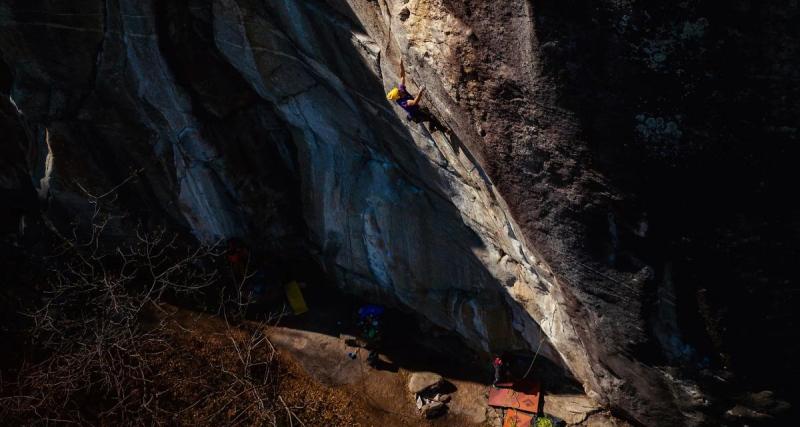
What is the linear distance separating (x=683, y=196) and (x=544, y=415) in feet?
18.5

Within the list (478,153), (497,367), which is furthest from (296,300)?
(478,153)

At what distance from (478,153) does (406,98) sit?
988 mm

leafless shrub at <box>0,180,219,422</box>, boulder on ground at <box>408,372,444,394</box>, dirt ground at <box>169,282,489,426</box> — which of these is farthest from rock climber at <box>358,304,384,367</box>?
leafless shrub at <box>0,180,219,422</box>

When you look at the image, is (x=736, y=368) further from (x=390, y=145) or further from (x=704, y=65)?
(x=390, y=145)

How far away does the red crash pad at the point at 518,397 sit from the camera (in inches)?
382

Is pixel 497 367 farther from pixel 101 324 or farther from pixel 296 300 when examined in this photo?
pixel 101 324

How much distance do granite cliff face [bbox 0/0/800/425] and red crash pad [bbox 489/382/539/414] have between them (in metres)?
0.75

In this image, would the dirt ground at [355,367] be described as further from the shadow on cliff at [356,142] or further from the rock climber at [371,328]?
the rock climber at [371,328]

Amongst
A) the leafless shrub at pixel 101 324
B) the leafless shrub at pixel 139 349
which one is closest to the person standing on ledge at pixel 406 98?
the leafless shrub at pixel 139 349

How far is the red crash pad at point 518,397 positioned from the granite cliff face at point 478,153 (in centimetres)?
75

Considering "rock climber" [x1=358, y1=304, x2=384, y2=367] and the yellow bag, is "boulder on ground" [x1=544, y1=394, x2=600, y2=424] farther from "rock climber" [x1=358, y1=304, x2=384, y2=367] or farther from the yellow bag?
the yellow bag

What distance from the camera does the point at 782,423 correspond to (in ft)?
20.5

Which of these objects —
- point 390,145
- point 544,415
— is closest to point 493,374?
point 544,415

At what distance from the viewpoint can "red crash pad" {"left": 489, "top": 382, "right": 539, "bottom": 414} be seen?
31.8 feet
